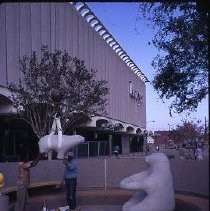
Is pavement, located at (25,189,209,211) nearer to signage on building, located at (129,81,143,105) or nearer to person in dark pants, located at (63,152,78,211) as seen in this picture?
person in dark pants, located at (63,152,78,211)

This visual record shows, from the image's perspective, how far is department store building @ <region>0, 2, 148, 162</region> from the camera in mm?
28375

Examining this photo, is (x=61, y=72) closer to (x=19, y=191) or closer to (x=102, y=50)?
(x=19, y=191)

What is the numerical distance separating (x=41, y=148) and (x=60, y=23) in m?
30.2

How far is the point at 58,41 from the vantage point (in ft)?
116

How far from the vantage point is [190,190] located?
13719 millimetres

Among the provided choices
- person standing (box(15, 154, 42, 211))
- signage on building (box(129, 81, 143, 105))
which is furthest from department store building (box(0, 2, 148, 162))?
person standing (box(15, 154, 42, 211))

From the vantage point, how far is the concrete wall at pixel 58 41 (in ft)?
92.8

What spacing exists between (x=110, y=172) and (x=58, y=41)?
2141 centimetres

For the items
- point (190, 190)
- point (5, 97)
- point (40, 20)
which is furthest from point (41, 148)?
point (40, 20)

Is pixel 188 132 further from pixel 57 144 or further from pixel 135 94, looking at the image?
pixel 57 144

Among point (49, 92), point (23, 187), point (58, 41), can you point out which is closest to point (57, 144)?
point (23, 187)

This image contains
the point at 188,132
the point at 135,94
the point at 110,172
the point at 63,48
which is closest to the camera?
the point at 110,172

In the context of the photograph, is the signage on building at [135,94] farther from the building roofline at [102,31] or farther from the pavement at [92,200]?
the pavement at [92,200]

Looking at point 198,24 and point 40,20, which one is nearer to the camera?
point 198,24
